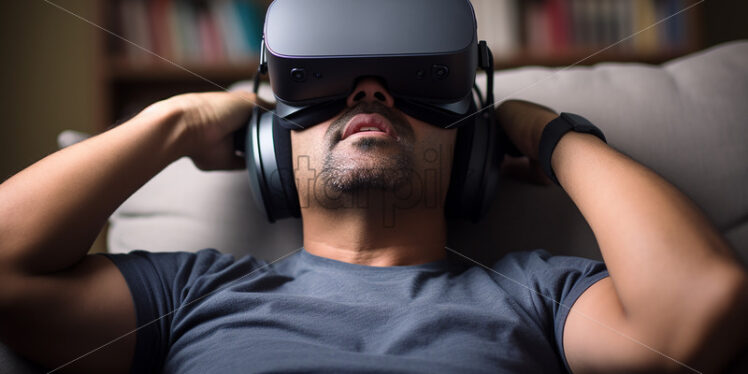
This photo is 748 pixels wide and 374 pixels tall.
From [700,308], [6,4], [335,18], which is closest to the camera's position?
[700,308]

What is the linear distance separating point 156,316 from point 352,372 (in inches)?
9.5

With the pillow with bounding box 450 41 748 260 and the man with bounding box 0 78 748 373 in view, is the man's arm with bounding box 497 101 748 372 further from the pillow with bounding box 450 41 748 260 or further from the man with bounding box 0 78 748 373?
the pillow with bounding box 450 41 748 260

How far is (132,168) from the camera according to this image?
0.60m

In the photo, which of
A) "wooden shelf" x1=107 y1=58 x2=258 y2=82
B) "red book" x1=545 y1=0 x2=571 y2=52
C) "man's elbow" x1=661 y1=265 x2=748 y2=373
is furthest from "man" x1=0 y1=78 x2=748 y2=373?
"red book" x1=545 y1=0 x2=571 y2=52

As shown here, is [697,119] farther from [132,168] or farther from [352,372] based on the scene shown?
[132,168]

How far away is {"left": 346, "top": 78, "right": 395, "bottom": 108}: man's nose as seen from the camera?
61 cm

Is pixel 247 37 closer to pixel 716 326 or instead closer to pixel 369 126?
pixel 369 126

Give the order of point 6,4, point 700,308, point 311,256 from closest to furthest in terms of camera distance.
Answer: point 700,308 < point 311,256 < point 6,4

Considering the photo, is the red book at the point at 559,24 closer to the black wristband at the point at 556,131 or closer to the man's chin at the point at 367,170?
the black wristband at the point at 556,131

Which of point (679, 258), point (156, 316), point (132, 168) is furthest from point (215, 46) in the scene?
point (679, 258)

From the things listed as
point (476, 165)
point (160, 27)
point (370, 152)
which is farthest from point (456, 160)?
point (160, 27)

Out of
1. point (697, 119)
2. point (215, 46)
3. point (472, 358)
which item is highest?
point (215, 46)

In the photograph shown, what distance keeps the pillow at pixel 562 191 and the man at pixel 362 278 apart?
98 mm

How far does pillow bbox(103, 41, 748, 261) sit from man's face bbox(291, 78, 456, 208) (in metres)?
0.16
